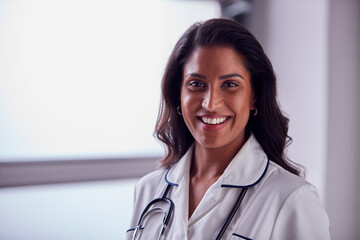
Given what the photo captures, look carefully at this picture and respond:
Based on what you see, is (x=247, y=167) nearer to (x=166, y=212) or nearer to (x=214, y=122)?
(x=214, y=122)

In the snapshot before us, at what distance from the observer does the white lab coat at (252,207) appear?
3.05ft

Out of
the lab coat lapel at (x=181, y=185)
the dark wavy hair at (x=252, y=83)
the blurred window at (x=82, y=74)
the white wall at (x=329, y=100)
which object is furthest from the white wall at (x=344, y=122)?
the lab coat lapel at (x=181, y=185)

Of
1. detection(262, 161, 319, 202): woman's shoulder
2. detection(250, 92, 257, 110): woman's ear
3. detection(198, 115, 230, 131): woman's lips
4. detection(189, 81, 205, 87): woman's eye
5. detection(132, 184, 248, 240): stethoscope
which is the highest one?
detection(189, 81, 205, 87): woman's eye

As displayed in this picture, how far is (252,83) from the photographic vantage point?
3.62ft

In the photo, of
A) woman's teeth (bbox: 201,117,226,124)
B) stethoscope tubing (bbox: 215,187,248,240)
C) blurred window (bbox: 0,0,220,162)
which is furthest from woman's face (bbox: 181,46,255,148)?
blurred window (bbox: 0,0,220,162)

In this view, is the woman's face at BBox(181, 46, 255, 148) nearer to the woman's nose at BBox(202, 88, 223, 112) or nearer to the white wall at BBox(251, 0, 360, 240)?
the woman's nose at BBox(202, 88, 223, 112)

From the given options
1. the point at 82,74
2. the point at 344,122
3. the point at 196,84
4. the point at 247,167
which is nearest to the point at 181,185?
the point at 247,167

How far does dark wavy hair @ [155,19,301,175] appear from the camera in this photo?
1.06 m

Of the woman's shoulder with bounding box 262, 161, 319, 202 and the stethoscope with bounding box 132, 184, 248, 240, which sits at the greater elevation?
the woman's shoulder with bounding box 262, 161, 319, 202

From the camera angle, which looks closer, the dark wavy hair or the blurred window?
the dark wavy hair

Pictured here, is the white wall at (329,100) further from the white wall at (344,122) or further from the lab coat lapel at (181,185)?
the lab coat lapel at (181,185)

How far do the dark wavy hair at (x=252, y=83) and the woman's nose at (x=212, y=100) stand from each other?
0.41 feet

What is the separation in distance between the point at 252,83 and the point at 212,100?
0.15 m

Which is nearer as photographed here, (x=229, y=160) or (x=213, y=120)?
(x=213, y=120)
